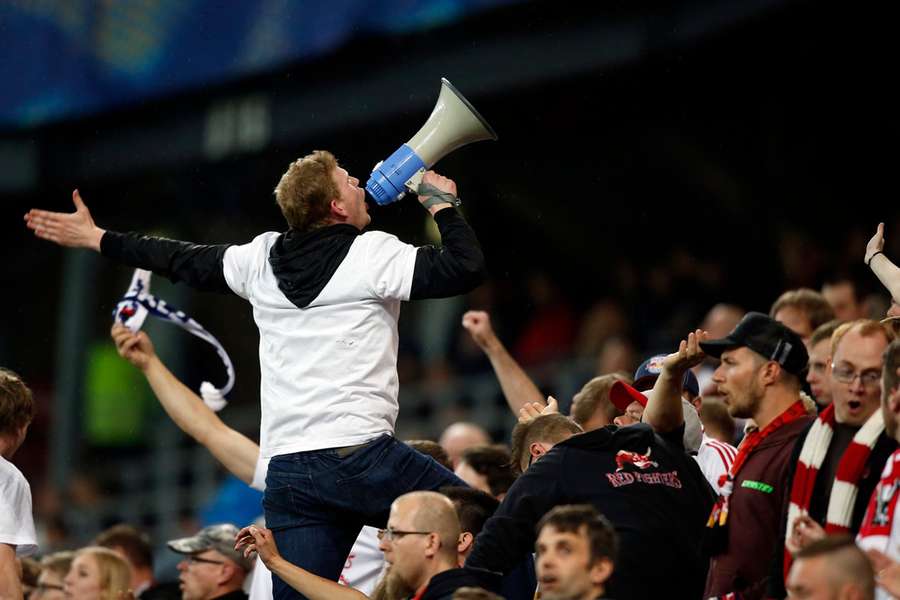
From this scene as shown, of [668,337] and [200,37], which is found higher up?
[200,37]

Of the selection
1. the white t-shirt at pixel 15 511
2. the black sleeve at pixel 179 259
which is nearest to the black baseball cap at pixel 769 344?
the black sleeve at pixel 179 259

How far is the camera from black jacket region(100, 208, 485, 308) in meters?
5.29

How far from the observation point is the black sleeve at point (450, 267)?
5.28 m

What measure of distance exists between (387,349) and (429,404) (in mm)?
7302

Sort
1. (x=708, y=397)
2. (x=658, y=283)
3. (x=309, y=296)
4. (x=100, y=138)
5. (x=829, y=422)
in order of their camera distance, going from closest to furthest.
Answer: (x=829, y=422), (x=309, y=296), (x=708, y=397), (x=658, y=283), (x=100, y=138)

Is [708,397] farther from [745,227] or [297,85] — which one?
[297,85]

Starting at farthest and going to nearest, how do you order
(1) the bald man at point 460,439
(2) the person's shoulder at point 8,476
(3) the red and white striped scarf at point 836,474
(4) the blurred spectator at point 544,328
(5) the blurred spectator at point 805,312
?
(4) the blurred spectator at point 544,328
(1) the bald man at point 460,439
(5) the blurred spectator at point 805,312
(2) the person's shoulder at point 8,476
(3) the red and white striped scarf at point 836,474

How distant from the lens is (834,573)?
168 inches

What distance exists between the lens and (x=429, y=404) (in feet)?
41.9

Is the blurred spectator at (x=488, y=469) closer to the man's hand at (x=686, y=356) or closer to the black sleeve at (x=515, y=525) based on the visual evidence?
the man's hand at (x=686, y=356)

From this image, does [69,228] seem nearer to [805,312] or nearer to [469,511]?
[469,511]

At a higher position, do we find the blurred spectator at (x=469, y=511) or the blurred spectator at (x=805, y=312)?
the blurred spectator at (x=805, y=312)

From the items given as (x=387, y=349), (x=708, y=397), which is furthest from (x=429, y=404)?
(x=387, y=349)

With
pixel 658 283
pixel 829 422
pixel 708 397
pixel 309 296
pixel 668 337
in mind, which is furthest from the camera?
pixel 658 283
